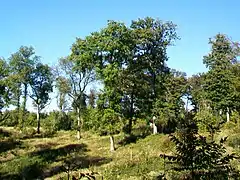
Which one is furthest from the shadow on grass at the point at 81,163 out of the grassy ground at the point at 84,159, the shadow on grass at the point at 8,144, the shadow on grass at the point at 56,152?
the shadow on grass at the point at 8,144

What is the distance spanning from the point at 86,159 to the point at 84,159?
0.20 meters

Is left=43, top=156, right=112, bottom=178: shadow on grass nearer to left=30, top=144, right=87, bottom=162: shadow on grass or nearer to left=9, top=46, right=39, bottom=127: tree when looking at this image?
left=30, top=144, right=87, bottom=162: shadow on grass

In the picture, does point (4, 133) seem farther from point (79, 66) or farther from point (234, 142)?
point (234, 142)

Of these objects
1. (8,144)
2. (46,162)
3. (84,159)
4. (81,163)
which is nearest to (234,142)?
(81,163)

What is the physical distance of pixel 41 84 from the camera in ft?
207

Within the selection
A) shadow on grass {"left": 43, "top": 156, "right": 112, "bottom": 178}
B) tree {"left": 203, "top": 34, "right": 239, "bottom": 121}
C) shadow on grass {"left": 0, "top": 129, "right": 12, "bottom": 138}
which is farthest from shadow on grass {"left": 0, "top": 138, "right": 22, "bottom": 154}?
tree {"left": 203, "top": 34, "right": 239, "bottom": 121}

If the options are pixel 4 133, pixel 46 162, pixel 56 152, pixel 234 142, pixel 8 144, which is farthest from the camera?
pixel 4 133

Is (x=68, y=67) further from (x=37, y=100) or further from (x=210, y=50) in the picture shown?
(x=210, y=50)

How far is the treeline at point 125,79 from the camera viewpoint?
131 feet

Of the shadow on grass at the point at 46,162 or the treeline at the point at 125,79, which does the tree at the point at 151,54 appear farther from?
the shadow on grass at the point at 46,162

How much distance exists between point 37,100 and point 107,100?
1060 inches

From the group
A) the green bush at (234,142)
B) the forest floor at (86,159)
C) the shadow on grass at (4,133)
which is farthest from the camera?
the shadow on grass at (4,133)

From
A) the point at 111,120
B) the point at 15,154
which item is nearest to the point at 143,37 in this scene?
the point at 111,120

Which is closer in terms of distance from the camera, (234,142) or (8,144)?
(234,142)
